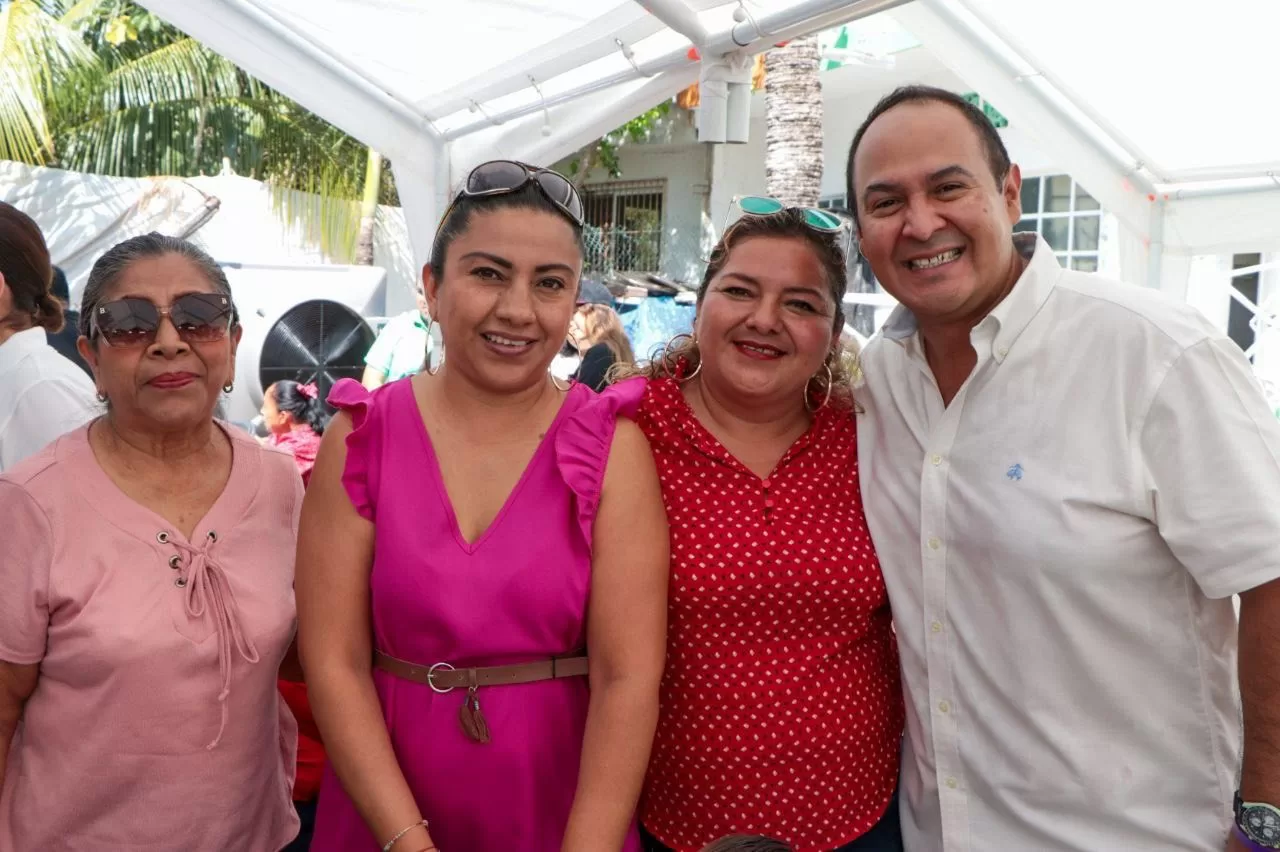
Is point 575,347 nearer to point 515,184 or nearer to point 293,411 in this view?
point 293,411

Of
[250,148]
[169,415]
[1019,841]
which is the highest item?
[250,148]

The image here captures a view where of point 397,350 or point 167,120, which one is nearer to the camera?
point 397,350

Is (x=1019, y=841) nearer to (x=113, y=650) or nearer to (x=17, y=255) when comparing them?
(x=113, y=650)

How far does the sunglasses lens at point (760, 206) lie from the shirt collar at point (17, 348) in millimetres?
1822

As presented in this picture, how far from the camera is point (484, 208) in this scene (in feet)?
6.61

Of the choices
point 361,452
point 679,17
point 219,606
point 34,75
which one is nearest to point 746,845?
point 361,452

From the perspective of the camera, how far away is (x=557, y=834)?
201cm

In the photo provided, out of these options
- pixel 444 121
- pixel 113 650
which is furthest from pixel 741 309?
pixel 444 121

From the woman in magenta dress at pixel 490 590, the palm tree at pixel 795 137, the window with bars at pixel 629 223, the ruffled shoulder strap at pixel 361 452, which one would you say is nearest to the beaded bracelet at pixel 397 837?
the woman in magenta dress at pixel 490 590

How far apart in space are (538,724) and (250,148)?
19960 mm

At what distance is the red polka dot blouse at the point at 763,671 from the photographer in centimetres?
214

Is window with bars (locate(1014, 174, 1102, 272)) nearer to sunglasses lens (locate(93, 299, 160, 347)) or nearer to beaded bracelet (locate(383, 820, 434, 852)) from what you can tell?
sunglasses lens (locate(93, 299, 160, 347))

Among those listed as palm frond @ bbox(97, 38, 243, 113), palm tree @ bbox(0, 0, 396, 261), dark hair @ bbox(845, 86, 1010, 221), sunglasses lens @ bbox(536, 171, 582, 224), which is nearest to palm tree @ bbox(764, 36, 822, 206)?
dark hair @ bbox(845, 86, 1010, 221)

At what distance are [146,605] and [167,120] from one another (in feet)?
65.2
